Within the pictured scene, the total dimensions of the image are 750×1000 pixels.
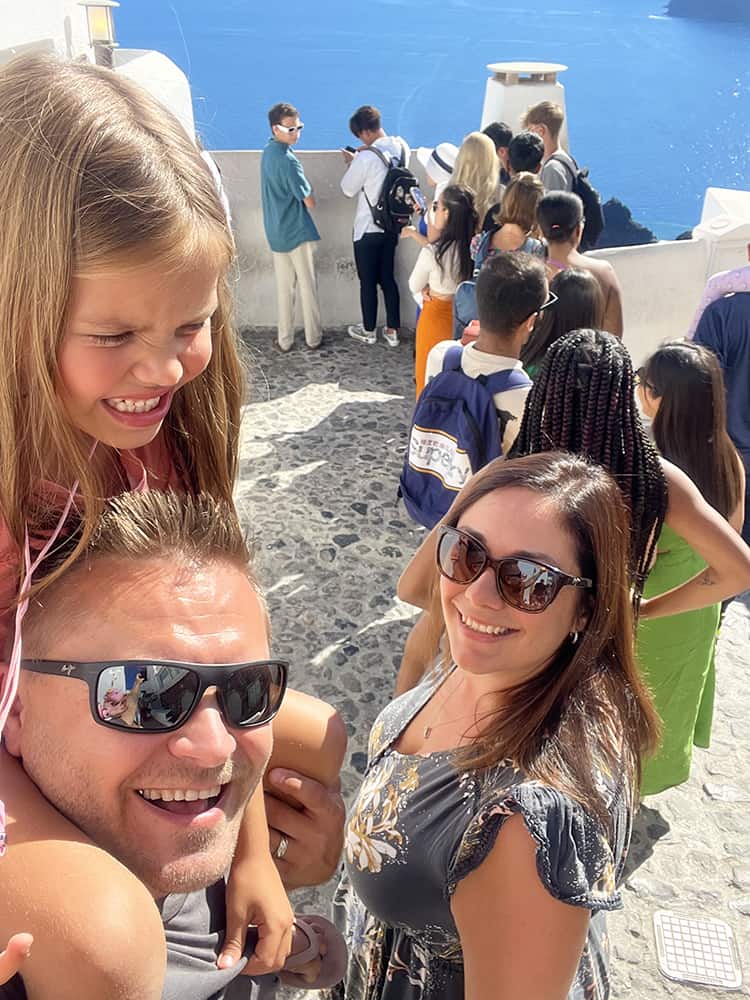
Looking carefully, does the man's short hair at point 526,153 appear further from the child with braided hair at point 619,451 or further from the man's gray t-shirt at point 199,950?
the man's gray t-shirt at point 199,950

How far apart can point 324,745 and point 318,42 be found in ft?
78.6

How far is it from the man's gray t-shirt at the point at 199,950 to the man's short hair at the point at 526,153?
565 centimetres

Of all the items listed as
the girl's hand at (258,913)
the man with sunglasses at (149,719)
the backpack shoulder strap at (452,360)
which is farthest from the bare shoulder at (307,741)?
the backpack shoulder strap at (452,360)

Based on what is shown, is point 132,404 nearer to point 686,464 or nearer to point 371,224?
point 686,464

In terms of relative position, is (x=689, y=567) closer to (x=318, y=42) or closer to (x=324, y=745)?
(x=324, y=745)

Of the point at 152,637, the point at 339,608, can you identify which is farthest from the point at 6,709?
the point at 339,608

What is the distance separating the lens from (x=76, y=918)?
86 centimetres

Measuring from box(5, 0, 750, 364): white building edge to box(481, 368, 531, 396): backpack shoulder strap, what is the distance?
2896 millimetres

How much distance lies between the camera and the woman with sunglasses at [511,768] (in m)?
1.34

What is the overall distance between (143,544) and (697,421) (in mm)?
2324

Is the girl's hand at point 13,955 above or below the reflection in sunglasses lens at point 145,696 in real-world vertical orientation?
below

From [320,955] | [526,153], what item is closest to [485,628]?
[320,955]

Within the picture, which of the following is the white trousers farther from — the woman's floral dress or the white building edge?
the woman's floral dress

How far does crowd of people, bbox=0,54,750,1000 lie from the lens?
1040 millimetres
